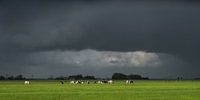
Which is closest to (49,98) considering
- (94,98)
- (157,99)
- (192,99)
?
(94,98)

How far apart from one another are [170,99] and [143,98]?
309cm

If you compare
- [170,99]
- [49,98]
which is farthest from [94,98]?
[170,99]

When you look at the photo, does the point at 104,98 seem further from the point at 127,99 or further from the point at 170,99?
the point at 170,99

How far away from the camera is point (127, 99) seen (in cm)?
4669

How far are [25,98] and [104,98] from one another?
8.33m

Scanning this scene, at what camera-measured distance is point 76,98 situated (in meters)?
48.4

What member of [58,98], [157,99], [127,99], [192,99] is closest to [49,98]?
[58,98]

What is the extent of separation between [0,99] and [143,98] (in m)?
14.8

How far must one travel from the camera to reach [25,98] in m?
48.0

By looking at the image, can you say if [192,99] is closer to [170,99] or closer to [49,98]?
[170,99]

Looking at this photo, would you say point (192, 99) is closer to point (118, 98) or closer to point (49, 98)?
point (118, 98)

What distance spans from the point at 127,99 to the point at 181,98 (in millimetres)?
5894

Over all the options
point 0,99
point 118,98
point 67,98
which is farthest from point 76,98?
point 0,99

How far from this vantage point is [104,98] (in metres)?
47.7
